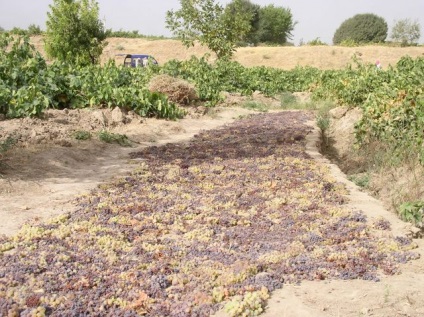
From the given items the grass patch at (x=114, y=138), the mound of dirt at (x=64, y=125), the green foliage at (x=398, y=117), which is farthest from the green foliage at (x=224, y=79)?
the green foliage at (x=398, y=117)

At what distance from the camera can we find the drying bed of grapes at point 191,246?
3365 millimetres

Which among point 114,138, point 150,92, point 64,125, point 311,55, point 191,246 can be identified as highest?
point 311,55

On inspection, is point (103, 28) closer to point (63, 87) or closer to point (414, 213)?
point (63, 87)

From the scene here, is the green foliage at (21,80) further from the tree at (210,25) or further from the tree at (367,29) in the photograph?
the tree at (367,29)

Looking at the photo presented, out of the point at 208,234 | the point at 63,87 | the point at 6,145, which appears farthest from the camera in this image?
the point at 63,87

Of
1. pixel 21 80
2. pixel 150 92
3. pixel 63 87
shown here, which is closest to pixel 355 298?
pixel 21 80

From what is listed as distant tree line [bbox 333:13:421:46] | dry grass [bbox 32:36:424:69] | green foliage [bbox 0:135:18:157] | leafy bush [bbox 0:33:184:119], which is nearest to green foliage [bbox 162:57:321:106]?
leafy bush [bbox 0:33:184:119]

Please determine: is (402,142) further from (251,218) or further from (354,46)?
(354,46)

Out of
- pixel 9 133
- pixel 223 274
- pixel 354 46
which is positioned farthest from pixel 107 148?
pixel 354 46

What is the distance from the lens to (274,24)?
60781 mm

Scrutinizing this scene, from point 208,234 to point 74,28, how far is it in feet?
76.7

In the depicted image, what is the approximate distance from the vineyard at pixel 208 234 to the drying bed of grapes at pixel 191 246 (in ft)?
0.04

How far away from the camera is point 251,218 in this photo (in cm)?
516

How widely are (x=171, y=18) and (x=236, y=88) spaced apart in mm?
8768
